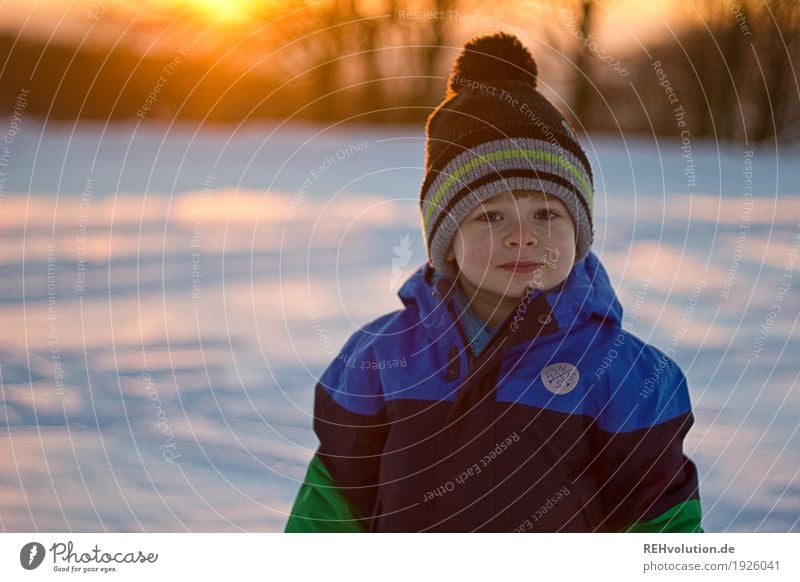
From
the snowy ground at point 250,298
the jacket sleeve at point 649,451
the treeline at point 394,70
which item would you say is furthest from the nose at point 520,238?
the treeline at point 394,70

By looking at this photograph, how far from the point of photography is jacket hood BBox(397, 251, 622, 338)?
1322 mm

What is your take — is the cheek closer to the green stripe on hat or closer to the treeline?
the green stripe on hat

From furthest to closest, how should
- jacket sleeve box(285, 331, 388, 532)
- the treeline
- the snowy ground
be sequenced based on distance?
the treeline
the snowy ground
jacket sleeve box(285, 331, 388, 532)

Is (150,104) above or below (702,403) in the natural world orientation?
above

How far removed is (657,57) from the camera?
238 centimetres

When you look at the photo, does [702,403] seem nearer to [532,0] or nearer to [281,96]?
[532,0]

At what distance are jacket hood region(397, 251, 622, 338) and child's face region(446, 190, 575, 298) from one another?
0.05 ft

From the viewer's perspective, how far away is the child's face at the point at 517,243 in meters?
1.34

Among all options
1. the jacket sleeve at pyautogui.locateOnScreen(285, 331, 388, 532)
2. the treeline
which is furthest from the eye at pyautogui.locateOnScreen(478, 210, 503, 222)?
the treeline

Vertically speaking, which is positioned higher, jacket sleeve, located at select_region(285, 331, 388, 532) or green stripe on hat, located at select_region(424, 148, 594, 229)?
green stripe on hat, located at select_region(424, 148, 594, 229)
